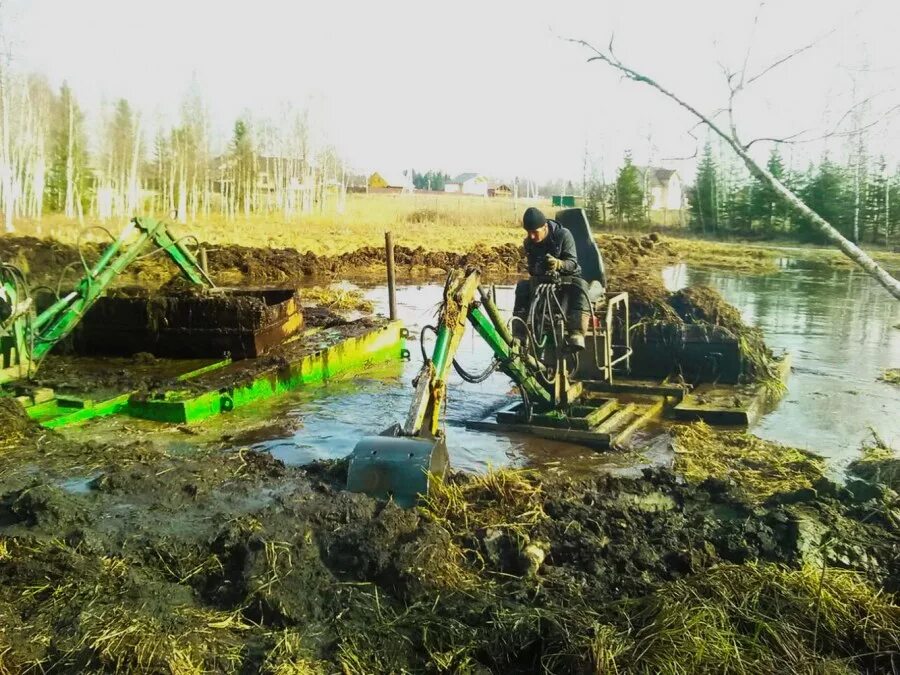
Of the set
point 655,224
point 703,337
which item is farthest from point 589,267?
point 655,224

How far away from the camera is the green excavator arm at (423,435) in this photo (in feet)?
19.8

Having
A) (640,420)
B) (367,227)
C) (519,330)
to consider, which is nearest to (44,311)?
(519,330)

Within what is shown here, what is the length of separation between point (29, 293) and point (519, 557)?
740 centimetres

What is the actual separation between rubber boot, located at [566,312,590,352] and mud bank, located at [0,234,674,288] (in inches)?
589

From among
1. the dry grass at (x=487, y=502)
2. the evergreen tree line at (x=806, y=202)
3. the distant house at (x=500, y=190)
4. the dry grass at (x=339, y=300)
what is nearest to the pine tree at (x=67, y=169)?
the dry grass at (x=339, y=300)

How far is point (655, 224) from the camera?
61.4 metres

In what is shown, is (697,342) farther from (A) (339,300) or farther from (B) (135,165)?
(B) (135,165)

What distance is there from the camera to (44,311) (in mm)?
10945

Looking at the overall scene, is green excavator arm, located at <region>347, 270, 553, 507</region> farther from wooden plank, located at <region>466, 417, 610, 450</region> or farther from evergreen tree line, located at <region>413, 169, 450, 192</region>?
evergreen tree line, located at <region>413, 169, 450, 192</region>

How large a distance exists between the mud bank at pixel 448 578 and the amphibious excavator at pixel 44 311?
3776 mm

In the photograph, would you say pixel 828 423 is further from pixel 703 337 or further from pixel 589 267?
pixel 589 267

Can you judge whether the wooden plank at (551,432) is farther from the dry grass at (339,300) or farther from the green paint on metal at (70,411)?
the dry grass at (339,300)

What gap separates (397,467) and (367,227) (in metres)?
44.8

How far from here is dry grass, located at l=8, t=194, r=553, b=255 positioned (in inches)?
1513
